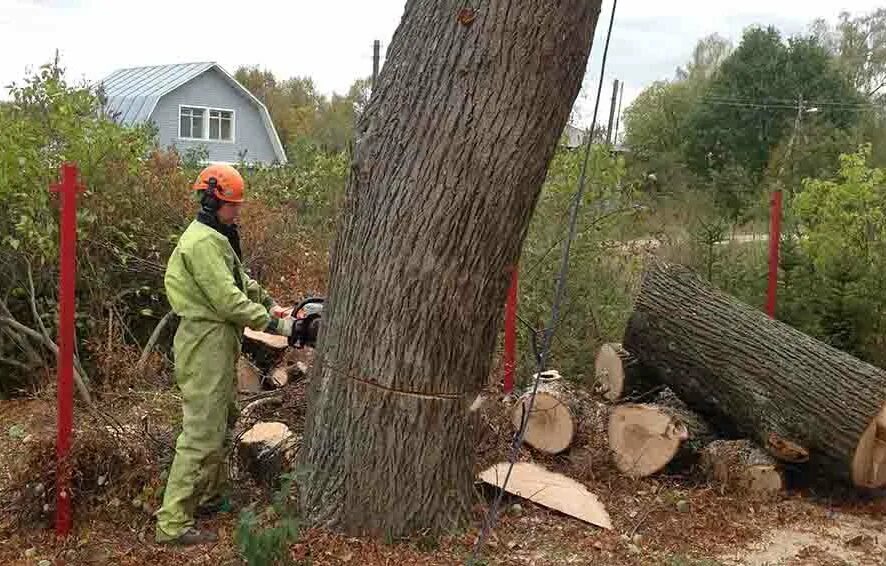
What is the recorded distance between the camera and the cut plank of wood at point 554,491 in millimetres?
5238

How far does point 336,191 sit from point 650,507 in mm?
7854

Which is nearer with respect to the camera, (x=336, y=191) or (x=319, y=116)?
(x=336, y=191)

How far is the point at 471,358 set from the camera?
15.0 feet

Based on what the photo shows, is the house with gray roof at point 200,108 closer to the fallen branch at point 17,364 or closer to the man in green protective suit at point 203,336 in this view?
the fallen branch at point 17,364

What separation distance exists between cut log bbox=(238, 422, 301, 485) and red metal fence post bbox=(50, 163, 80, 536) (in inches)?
38.6

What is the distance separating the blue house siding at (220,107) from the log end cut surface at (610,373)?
1231 inches

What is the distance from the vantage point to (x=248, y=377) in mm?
7238

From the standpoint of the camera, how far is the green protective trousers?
469 cm

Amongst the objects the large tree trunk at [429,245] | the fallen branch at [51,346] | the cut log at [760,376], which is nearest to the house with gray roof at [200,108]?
the fallen branch at [51,346]

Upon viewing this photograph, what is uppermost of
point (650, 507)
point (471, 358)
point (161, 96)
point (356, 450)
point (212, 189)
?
point (161, 96)

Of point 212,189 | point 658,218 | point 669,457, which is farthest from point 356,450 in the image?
point 658,218

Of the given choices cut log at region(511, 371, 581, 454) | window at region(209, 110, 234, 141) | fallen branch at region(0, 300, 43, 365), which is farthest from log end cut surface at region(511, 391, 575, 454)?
window at region(209, 110, 234, 141)

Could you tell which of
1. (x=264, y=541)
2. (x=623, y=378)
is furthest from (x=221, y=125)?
(x=264, y=541)

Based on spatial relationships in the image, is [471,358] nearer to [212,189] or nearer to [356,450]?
[356,450]
